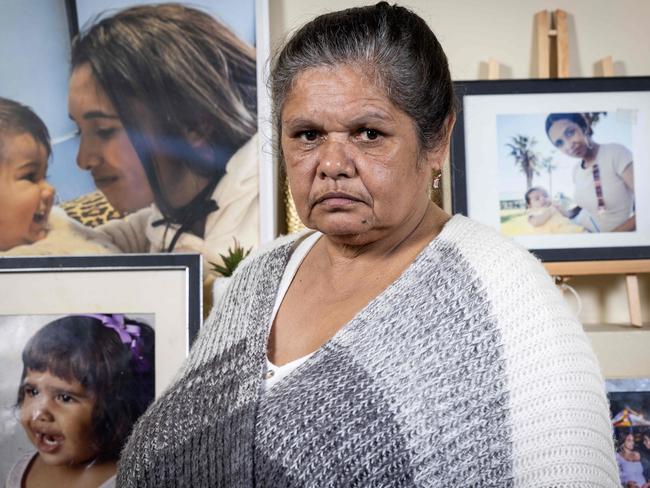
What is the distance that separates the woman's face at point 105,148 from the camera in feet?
6.48

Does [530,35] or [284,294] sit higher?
[530,35]

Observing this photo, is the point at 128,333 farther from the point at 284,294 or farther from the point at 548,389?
Answer: the point at 548,389

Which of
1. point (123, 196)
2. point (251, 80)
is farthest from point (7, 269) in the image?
point (251, 80)

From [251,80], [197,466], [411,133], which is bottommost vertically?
[197,466]

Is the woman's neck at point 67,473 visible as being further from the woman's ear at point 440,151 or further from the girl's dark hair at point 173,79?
the woman's ear at point 440,151


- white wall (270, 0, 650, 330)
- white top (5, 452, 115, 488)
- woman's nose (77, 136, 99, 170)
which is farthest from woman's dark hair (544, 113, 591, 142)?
white top (5, 452, 115, 488)

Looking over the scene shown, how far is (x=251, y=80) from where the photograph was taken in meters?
1.98

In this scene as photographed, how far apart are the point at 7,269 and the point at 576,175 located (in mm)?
1353

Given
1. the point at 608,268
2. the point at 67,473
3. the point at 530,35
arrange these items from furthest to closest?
the point at 530,35
the point at 608,268
the point at 67,473

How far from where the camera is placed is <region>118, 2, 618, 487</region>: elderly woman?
88cm

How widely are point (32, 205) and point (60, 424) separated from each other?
55cm

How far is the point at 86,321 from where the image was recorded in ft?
5.87

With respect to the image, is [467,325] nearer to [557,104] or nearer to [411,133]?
[411,133]

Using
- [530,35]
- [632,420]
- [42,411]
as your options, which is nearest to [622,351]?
[632,420]
